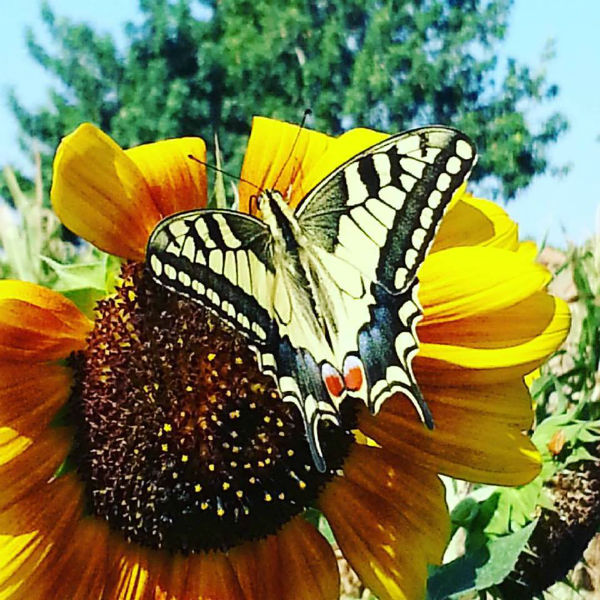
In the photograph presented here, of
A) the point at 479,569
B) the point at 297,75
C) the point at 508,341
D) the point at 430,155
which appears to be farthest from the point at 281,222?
the point at 297,75

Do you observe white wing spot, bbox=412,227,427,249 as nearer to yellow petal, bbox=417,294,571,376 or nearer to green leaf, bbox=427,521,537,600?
yellow petal, bbox=417,294,571,376

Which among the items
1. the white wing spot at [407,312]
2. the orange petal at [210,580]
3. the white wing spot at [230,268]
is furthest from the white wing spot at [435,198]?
the orange petal at [210,580]

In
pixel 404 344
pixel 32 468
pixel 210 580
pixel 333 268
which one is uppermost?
Result: pixel 333 268

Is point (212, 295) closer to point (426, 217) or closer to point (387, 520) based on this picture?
point (426, 217)

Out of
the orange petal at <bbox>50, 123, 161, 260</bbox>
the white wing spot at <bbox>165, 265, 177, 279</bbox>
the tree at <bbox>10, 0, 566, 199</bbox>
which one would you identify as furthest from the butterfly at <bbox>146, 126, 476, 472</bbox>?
the tree at <bbox>10, 0, 566, 199</bbox>

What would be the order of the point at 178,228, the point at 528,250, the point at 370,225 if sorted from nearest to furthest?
the point at 178,228 → the point at 370,225 → the point at 528,250

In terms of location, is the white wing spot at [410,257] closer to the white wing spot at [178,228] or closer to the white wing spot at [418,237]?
the white wing spot at [418,237]
